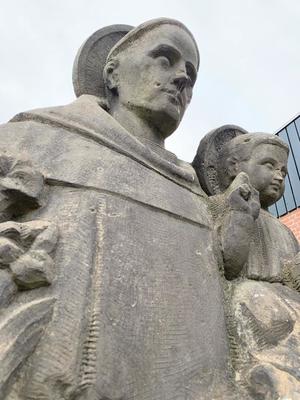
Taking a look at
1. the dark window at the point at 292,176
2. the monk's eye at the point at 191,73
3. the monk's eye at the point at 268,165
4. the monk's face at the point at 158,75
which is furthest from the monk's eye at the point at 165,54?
the dark window at the point at 292,176

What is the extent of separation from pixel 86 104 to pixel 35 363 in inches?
57.0

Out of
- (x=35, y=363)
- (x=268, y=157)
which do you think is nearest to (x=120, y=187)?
(x=35, y=363)

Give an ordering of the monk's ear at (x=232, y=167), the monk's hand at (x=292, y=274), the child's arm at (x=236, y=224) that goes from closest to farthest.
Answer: the child's arm at (x=236, y=224)
the monk's hand at (x=292, y=274)
the monk's ear at (x=232, y=167)

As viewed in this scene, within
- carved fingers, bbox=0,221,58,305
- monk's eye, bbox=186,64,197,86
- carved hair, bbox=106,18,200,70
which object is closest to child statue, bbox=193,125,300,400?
monk's eye, bbox=186,64,197,86

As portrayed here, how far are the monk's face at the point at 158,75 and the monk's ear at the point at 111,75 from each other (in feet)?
0.10

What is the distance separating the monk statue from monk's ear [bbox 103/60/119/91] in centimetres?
18

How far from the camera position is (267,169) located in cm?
280

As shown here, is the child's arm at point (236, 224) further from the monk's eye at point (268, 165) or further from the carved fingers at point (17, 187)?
the carved fingers at point (17, 187)

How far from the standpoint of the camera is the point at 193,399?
5.72 feet

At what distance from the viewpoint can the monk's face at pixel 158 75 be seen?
269 cm

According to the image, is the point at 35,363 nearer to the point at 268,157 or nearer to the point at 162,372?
the point at 162,372

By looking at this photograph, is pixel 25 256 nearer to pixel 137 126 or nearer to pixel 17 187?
pixel 17 187

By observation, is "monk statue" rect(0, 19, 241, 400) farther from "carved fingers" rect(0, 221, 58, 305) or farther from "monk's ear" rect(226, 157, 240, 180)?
"monk's ear" rect(226, 157, 240, 180)

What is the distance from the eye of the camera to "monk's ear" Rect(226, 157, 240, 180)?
290 cm
